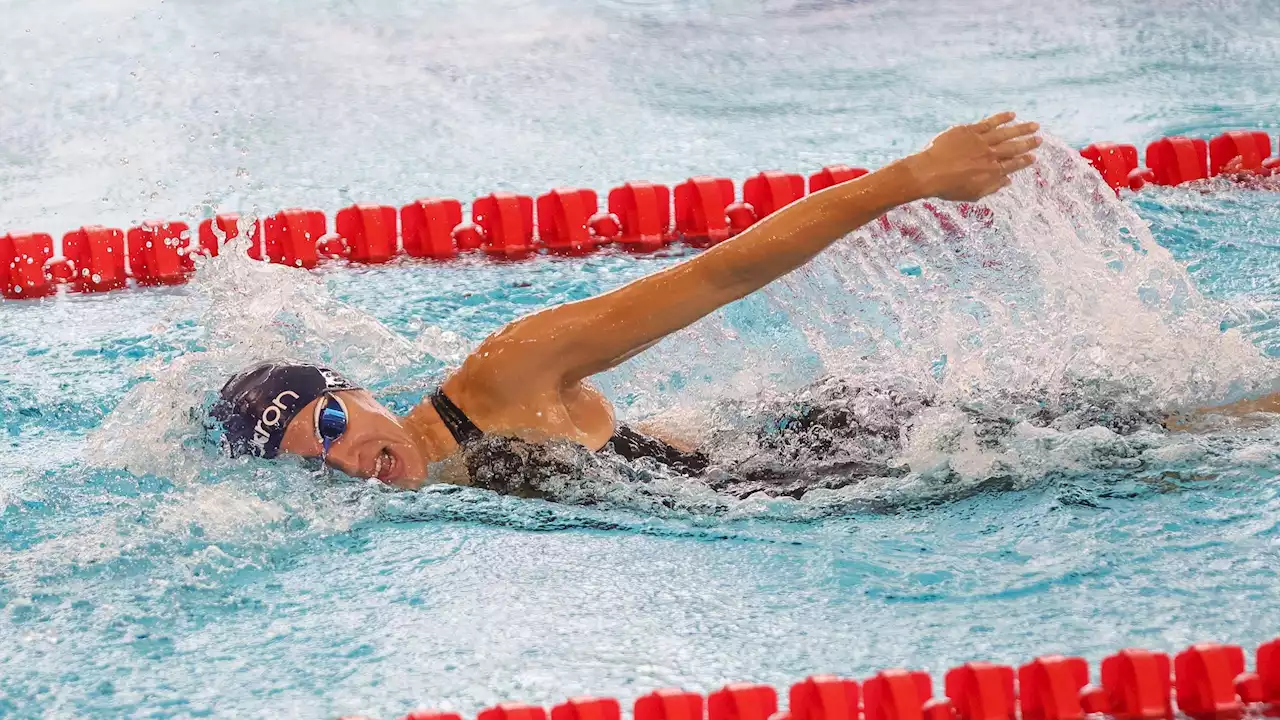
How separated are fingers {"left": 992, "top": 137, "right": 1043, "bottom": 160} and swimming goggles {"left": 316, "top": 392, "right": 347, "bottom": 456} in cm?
138

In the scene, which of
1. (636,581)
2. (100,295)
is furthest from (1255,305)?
(100,295)

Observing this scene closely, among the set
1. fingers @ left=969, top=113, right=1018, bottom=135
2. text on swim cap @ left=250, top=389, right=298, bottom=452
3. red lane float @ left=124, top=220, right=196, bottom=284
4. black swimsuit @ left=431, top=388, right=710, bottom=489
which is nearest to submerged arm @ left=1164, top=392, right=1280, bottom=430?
fingers @ left=969, top=113, right=1018, bottom=135

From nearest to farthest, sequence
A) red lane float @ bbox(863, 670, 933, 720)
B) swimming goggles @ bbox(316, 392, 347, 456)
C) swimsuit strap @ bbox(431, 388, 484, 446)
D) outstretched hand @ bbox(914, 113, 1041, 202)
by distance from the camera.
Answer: red lane float @ bbox(863, 670, 933, 720), outstretched hand @ bbox(914, 113, 1041, 202), swimming goggles @ bbox(316, 392, 347, 456), swimsuit strap @ bbox(431, 388, 484, 446)

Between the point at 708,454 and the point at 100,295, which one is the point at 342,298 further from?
the point at 708,454

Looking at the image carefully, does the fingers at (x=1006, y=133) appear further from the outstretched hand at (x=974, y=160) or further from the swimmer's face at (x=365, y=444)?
the swimmer's face at (x=365, y=444)

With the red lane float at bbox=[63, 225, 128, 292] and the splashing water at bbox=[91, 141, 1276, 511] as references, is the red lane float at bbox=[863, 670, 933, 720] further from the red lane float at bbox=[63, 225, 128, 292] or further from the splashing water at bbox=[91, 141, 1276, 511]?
the red lane float at bbox=[63, 225, 128, 292]

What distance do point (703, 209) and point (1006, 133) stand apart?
237cm

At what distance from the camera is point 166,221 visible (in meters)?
5.46

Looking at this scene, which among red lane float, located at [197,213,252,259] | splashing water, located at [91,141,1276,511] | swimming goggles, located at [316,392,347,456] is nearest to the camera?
swimming goggles, located at [316,392,347,456]

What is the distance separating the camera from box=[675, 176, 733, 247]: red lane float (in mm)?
5008

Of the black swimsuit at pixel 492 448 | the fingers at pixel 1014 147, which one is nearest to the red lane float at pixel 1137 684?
the fingers at pixel 1014 147

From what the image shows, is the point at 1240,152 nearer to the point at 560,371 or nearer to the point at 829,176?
the point at 829,176

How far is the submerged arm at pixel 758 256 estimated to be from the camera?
8.77ft

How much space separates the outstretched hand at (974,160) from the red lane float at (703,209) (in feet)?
7.53
